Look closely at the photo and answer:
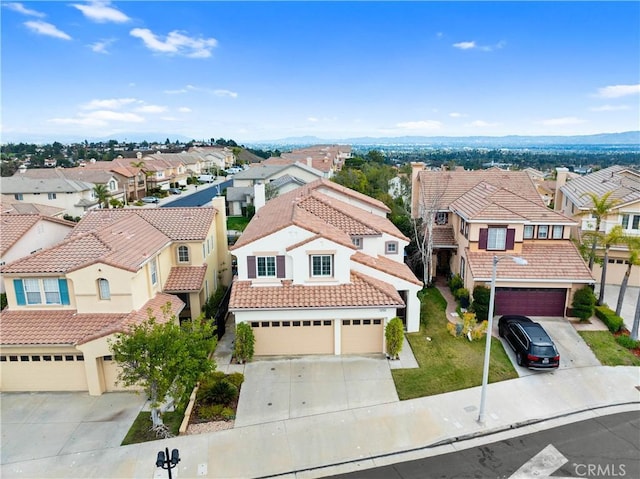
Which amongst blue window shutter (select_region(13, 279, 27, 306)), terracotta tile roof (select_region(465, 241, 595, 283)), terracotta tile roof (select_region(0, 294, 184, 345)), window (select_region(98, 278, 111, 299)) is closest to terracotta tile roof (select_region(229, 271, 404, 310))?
terracotta tile roof (select_region(0, 294, 184, 345))

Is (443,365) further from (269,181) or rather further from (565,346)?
(269,181)

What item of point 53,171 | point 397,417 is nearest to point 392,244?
point 397,417

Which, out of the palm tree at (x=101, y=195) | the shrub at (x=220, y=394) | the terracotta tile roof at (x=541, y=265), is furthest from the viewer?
the palm tree at (x=101, y=195)

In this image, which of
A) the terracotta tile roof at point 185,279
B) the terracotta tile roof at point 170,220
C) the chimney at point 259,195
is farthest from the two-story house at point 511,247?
the terracotta tile roof at point 185,279

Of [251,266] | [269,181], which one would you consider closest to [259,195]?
[251,266]

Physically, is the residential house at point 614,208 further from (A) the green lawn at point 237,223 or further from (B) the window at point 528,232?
(A) the green lawn at point 237,223

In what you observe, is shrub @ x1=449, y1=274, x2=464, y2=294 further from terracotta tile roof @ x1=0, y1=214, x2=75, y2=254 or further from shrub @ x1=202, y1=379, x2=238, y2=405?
terracotta tile roof @ x1=0, y1=214, x2=75, y2=254
